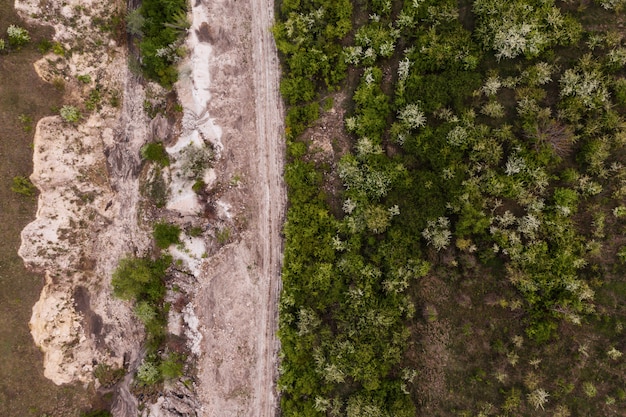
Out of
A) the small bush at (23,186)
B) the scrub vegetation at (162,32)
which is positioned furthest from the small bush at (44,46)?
the small bush at (23,186)

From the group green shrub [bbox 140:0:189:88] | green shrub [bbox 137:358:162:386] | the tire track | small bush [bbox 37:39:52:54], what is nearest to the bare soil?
small bush [bbox 37:39:52:54]

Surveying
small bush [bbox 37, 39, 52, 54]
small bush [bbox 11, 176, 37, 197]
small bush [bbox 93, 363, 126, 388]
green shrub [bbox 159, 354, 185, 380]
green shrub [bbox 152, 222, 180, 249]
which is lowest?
small bush [bbox 93, 363, 126, 388]

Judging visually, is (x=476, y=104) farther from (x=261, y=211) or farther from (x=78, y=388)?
(x=78, y=388)

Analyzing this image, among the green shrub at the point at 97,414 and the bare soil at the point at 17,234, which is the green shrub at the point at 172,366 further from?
the bare soil at the point at 17,234

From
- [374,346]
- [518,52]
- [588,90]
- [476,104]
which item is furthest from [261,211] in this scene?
[588,90]

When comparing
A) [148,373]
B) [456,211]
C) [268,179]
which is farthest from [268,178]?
[148,373]

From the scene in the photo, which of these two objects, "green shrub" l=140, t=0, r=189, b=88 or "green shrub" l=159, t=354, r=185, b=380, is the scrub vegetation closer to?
"green shrub" l=140, t=0, r=189, b=88
